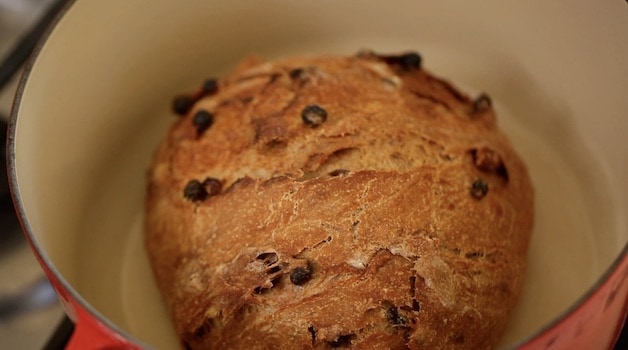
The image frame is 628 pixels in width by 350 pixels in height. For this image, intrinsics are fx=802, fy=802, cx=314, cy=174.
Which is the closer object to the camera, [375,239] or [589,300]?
[589,300]

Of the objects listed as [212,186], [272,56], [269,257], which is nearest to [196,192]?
[212,186]

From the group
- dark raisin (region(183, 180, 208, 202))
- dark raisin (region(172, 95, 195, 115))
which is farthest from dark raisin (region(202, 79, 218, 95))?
dark raisin (region(183, 180, 208, 202))

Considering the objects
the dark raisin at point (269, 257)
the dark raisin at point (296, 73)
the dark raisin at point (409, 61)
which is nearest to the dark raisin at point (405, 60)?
the dark raisin at point (409, 61)

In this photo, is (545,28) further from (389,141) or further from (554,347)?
(554,347)

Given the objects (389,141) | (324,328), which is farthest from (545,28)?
(324,328)

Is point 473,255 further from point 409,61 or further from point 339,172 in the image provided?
point 409,61

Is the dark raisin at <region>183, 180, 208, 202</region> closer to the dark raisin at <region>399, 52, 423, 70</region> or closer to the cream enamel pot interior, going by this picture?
the cream enamel pot interior

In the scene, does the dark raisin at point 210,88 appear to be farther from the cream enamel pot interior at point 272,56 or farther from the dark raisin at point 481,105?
the dark raisin at point 481,105
